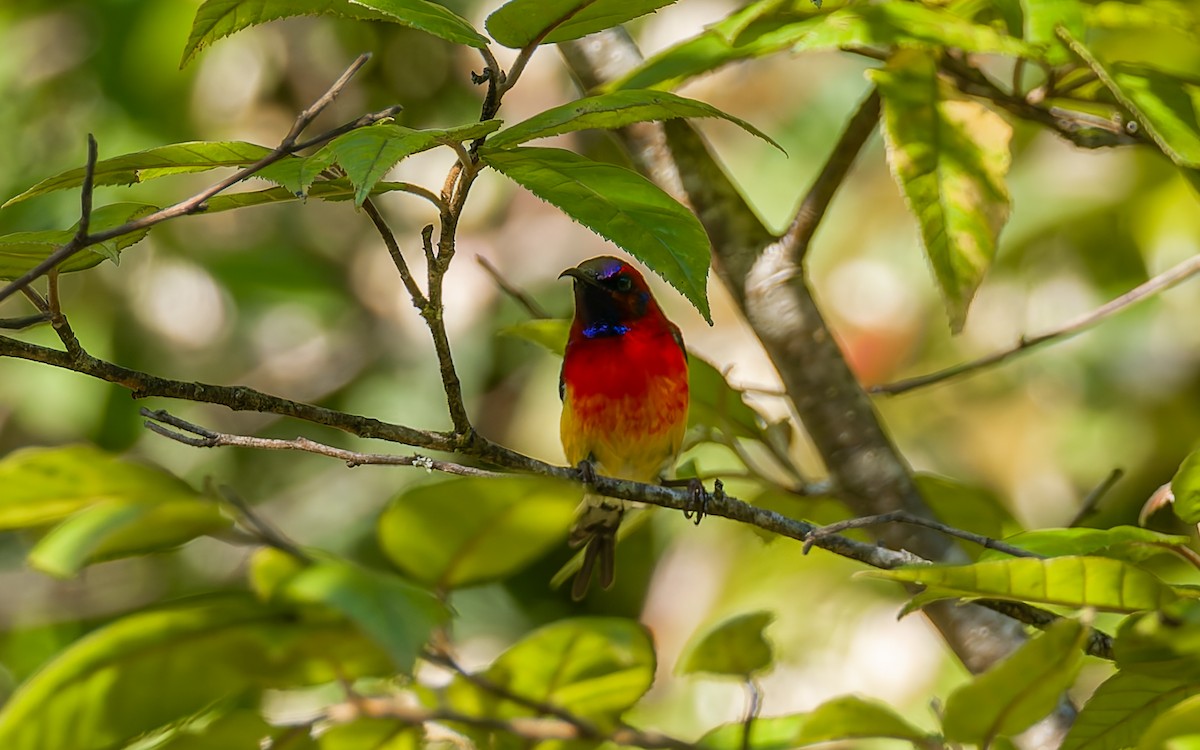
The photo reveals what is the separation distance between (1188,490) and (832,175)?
0.83m

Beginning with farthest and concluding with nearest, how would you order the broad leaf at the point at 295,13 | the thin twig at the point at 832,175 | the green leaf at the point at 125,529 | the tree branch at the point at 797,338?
the tree branch at the point at 797,338 → the thin twig at the point at 832,175 → the green leaf at the point at 125,529 → the broad leaf at the point at 295,13

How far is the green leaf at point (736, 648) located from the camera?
69.6 inches

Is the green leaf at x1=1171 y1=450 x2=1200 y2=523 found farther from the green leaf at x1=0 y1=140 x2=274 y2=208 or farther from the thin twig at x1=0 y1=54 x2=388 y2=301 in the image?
the green leaf at x1=0 y1=140 x2=274 y2=208

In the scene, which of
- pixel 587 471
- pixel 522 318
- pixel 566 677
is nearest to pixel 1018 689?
pixel 566 677

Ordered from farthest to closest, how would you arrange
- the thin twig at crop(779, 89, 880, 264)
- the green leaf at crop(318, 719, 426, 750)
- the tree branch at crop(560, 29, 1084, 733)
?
the tree branch at crop(560, 29, 1084, 733), the thin twig at crop(779, 89, 880, 264), the green leaf at crop(318, 719, 426, 750)

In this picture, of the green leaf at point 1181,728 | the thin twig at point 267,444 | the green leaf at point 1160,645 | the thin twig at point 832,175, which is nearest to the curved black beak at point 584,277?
the thin twig at point 832,175

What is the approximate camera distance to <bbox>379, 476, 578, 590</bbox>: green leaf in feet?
5.40

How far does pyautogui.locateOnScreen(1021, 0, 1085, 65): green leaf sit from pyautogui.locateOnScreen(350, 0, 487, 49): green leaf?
730 mm

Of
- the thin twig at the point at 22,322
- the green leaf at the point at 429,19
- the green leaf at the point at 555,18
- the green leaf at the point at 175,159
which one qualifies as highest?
the green leaf at the point at 429,19

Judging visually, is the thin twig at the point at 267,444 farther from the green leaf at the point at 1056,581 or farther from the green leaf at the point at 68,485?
the green leaf at the point at 1056,581

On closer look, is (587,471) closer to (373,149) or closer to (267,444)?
(267,444)

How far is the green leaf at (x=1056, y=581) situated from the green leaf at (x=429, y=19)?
700 millimetres

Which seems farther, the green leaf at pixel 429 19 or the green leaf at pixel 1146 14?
the green leaf at pixel 1146 14

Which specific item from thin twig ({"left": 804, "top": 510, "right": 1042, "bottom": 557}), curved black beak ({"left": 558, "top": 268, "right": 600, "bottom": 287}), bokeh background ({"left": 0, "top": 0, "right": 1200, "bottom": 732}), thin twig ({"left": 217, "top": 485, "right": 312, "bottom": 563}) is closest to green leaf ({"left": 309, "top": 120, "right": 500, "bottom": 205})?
thin twig ({"left": 217, "top": 485, "right": 312, "bottom": 563})
